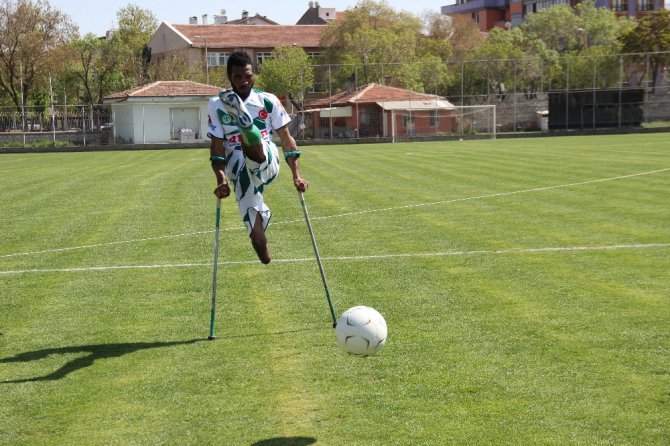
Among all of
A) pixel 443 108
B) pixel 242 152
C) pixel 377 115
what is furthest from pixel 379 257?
pixel 377 115

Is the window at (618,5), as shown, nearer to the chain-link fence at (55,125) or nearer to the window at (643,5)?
the window at (643,5)

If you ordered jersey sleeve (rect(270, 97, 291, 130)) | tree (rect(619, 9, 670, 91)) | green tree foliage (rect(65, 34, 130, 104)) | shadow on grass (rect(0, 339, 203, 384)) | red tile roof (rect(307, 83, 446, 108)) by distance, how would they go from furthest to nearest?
1. green tree foliage (rect(65, 34, 130, 104))
2. tree (rect(619, 9, 670, 91))
3. red tile roof (rect(307, 83, 446, 108))
4. jersey sleeve (rect(270, 97, 291, 130))
5. shadow on grass (rect(0, 339, 203, 384))

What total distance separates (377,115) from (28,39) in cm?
3112

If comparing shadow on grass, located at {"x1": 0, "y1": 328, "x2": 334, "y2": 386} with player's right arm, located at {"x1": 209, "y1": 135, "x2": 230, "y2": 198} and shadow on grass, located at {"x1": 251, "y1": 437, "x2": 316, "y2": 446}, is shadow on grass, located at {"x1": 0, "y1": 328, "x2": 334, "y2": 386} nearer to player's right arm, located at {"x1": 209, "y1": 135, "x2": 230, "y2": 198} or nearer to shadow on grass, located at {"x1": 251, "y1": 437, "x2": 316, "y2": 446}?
player's right arm, located at {"x1": 209, "y1": 135, "x2": 230, "y2": 198}

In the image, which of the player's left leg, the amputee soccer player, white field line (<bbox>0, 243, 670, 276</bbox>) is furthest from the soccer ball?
white field line (<bbox>0, 243, 670, 276</bbox>)

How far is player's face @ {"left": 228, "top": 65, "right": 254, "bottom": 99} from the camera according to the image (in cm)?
807

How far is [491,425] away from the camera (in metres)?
5.44

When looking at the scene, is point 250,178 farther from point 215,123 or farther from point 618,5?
point 618,5

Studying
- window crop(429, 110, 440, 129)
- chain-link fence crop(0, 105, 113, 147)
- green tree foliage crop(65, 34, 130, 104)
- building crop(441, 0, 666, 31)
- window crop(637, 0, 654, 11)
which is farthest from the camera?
window crop(637, 0, 654, 11)

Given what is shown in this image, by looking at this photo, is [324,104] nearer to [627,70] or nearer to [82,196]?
[627,70]

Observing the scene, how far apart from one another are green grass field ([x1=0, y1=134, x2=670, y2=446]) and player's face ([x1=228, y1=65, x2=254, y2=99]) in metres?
1.97

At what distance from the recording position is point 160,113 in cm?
6153

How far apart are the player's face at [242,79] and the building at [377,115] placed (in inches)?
2110

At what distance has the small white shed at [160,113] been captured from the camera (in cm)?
6081
